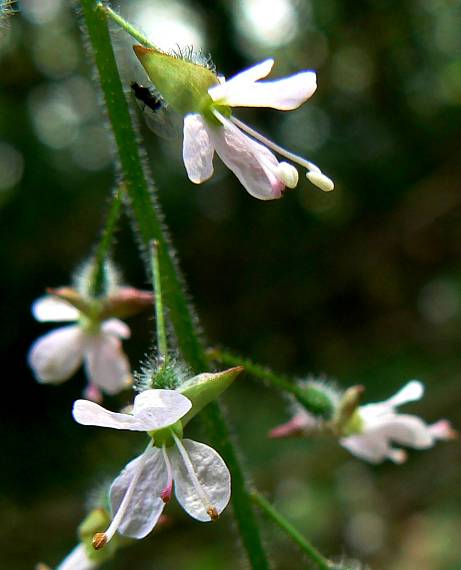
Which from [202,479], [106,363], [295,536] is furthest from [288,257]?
[202,479]

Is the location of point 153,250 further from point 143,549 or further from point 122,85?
point 143,549

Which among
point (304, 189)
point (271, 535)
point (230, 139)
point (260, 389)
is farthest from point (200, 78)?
point (304, 189)

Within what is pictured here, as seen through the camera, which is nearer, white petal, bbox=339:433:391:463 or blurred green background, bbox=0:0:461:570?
white petal, bbox=339:433:391:463

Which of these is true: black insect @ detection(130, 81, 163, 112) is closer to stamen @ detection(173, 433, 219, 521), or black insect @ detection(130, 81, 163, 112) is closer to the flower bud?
the flower bud

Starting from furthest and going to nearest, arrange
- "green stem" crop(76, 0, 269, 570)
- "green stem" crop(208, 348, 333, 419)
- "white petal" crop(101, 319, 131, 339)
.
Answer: "white petal" crop(101, 319, 131, 339)
"green stem" crop(208, 348, 333, 419)
"green stem" crop(76, 0, 269, 570)

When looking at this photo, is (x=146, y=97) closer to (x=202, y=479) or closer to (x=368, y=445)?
(x=202, y=479)

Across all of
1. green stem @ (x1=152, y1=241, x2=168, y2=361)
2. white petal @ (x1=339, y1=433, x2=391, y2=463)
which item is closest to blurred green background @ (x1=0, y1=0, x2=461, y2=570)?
white petal @ (x1=339, y1=433, x2=391, y2=463)
